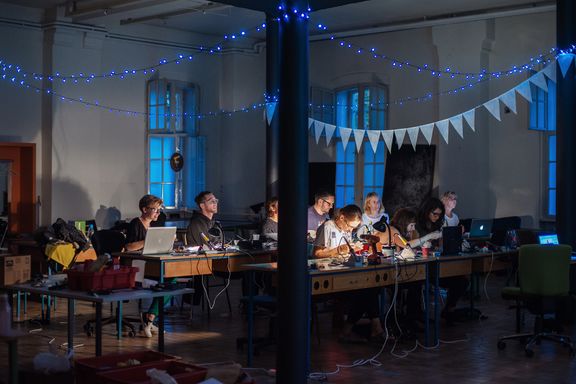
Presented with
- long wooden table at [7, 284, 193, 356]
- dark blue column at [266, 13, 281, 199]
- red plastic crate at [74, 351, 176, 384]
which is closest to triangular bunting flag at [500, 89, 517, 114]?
dark blue column at [266, 13, 281, 199]

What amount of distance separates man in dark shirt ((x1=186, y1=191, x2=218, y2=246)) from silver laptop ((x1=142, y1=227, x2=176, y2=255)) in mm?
623

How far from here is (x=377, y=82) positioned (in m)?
15.8

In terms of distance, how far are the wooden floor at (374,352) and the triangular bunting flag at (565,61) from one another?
2823 millimetres

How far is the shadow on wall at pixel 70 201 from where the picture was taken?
559 inches

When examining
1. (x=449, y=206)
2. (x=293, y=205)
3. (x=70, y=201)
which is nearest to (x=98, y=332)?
(x=293, y=205)

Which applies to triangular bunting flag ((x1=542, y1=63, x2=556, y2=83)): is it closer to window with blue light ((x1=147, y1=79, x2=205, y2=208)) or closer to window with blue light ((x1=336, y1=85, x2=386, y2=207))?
window with blue light ((x1=336, y1=85, x2=386, y2=207))

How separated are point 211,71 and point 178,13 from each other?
8.30ft

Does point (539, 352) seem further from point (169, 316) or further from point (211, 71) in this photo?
point (211, 71)

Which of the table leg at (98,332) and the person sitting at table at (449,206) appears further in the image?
the person sitting at table at (449,206)

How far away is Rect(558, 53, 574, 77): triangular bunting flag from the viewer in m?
10.1

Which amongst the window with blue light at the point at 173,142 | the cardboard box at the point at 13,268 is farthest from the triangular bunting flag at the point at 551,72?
the window with blue light at the point at 173,142

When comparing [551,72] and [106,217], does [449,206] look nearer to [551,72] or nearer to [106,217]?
[551,72]

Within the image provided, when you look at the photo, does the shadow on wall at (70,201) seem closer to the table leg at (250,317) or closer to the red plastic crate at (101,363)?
the table leg at (250,317)

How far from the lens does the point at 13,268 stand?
374 inches
